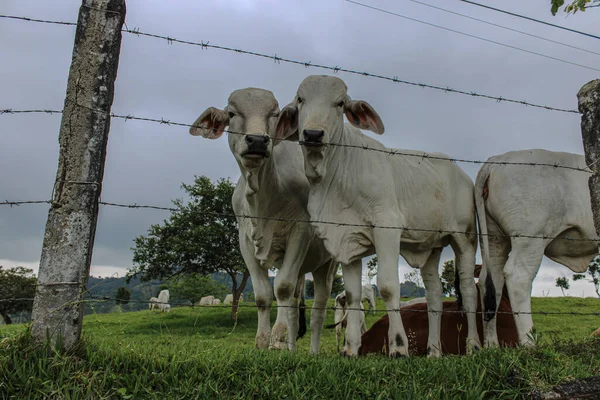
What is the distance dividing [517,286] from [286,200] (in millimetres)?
2658

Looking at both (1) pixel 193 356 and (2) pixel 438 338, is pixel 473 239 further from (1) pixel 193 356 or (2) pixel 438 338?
(1) pixel 193 356

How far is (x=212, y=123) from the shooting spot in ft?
20.0

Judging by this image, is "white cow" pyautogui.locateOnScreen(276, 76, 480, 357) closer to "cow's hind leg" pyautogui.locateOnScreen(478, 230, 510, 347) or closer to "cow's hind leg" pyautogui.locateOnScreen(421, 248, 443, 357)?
Answer: "cow's hind leg" pyautogui.locateOnScreen(421, 248, 443, 357)

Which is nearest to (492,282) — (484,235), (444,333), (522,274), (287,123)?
(522,274)

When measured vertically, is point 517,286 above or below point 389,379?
above

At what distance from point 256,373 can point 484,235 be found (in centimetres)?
374

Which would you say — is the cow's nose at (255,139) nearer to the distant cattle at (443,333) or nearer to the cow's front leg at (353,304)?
the cow's front leg at (353,304)

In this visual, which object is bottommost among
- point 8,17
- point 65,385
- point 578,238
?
point 65,385

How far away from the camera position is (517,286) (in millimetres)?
5832

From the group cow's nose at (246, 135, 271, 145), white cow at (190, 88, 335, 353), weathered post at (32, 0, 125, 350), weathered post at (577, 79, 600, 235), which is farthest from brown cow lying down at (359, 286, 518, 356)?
weathered post at (32, 0, 125, 350)

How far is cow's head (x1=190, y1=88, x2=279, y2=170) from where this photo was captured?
5.25m

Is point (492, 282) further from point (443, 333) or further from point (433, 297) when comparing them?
point (443, 333)

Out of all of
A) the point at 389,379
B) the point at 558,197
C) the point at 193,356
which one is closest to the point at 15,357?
the point at 193,356

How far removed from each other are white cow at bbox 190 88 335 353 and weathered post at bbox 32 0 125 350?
1.76 metres
